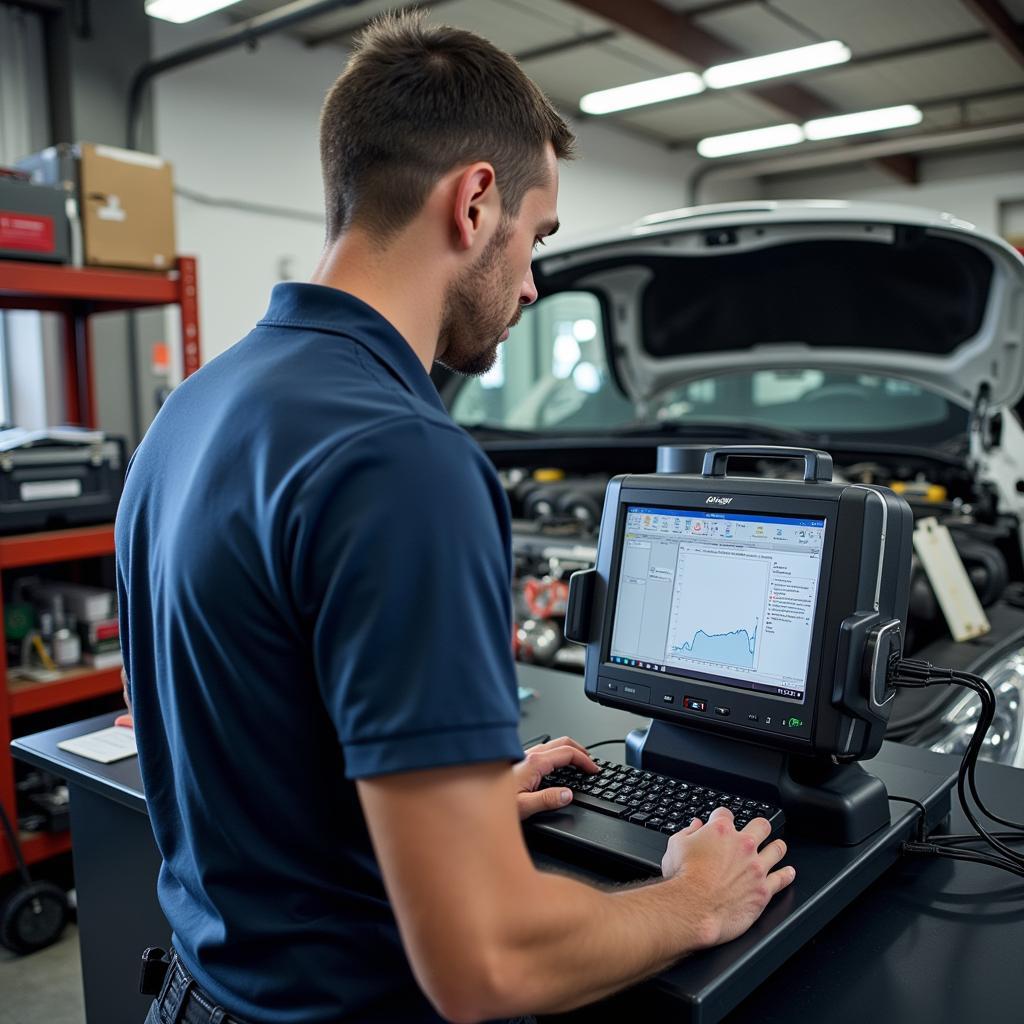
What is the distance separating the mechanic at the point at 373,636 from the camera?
0.64 meters

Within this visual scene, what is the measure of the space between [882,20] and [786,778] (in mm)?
6157

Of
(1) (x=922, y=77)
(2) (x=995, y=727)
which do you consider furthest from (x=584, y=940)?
(1) (x=922, y=77)

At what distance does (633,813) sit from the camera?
1.00 m

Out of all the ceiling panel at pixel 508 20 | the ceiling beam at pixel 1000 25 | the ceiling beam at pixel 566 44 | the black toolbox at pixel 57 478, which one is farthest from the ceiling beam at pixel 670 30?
the black toolbox at pixel 57 478

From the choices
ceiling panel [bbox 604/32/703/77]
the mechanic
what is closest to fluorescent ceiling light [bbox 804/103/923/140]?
ceiling panel [bbox 604/32/703/77]

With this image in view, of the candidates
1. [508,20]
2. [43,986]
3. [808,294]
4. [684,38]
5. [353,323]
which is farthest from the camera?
[684,38]

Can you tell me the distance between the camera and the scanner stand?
989 millimetres

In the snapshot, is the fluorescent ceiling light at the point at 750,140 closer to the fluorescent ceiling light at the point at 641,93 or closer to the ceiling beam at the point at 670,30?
the ceiling beam at the point at 670,30

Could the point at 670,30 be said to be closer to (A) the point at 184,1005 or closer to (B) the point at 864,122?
(B) the point at 864,122

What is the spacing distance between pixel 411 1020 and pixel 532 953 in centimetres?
18

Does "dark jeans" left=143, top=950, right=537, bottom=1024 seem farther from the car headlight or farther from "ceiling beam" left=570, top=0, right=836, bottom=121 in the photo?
"ceiling beam" left=570, top=0, right=836, bottom=121

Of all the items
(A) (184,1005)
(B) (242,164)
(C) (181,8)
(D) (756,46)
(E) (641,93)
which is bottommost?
(A) (184,1005)

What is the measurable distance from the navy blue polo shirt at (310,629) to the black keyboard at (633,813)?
0.24 meters

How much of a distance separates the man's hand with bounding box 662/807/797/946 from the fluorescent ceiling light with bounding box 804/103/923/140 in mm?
7440
